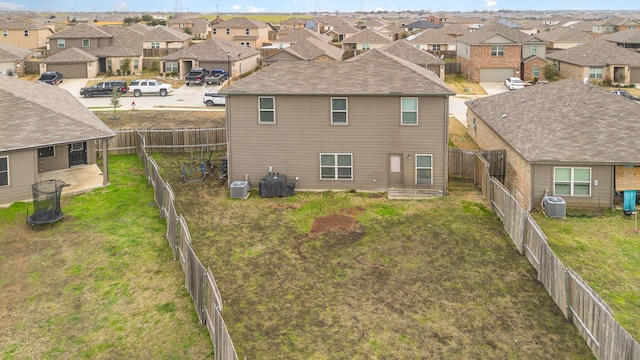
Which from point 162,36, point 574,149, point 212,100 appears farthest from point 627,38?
point 162,36

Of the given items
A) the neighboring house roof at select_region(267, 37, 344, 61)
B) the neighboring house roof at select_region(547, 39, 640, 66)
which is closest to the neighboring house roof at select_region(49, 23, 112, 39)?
the neighboring house roof at select_region(267, 37, 344, 61)

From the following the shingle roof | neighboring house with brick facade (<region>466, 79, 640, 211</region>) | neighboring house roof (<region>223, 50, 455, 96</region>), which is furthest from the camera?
the shingle roof

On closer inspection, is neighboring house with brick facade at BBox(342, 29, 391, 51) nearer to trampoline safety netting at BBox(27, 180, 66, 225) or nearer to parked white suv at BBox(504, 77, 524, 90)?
parked white suv at BBox(504, 77, 524, 90)

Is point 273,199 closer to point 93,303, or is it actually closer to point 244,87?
point 244,87

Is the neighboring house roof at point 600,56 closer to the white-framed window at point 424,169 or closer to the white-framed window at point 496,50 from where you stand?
the white-framed window at point 496,50

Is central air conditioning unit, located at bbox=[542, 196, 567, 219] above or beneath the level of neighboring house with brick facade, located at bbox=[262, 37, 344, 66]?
beneath

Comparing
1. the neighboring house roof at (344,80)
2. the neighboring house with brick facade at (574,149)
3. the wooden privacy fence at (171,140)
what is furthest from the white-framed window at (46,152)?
the neighboring house with brick facade at (574,149)
